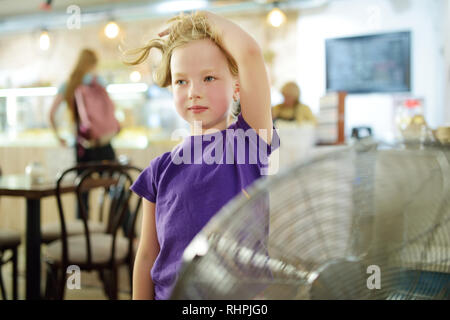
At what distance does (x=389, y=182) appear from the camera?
412 mm

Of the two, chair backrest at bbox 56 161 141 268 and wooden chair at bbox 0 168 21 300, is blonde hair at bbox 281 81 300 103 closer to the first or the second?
chair backrest at bbox 56 161 141 268

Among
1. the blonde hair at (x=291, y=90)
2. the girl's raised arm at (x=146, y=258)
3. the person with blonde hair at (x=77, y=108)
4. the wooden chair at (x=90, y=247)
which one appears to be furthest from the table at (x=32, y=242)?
the blonde hair at (x=291, y=90)

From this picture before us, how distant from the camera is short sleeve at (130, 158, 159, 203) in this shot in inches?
30.9

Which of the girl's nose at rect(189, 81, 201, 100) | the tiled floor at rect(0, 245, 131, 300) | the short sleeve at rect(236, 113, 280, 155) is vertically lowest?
the tiled floor at rect(0, 245, 131, 300)

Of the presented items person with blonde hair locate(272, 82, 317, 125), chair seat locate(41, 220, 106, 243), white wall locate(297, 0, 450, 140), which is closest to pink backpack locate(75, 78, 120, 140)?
chair seat locate(41, 220, 106, 243)

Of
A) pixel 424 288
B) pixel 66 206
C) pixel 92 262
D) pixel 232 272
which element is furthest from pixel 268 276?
pixel 66 206

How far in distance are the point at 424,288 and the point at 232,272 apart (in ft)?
0.82

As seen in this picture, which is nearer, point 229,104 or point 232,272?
point 232,272

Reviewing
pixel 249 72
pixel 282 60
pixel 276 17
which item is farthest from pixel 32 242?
pixel 282 60

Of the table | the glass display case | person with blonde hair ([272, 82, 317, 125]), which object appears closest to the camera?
the table

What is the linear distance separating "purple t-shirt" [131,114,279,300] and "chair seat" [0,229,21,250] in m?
1.69

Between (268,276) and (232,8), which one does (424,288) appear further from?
(232,8)

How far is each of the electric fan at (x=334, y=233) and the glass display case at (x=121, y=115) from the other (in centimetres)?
419

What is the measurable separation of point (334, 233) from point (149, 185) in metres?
0.43
